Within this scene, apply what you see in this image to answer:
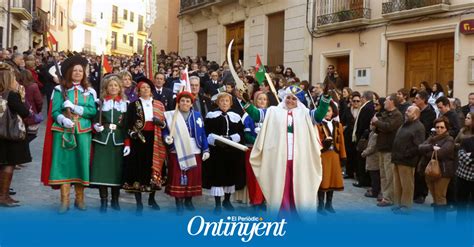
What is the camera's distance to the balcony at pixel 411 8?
48.2 feet

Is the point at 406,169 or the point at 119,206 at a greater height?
the point at 406,169

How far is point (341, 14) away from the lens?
18.0 m

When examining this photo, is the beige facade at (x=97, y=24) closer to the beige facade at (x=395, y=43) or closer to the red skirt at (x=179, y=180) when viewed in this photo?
the beige facade at (x=395, y=43)

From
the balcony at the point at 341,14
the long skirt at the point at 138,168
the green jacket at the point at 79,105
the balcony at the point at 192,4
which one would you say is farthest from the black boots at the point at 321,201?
the balcony at the point at 192,4

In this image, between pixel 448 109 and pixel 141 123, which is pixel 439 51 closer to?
→ pixel 448 109

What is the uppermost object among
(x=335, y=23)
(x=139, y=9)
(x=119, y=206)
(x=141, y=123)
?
(x=139, y=9)

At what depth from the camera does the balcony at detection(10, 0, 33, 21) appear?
29.1m

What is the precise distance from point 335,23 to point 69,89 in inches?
490

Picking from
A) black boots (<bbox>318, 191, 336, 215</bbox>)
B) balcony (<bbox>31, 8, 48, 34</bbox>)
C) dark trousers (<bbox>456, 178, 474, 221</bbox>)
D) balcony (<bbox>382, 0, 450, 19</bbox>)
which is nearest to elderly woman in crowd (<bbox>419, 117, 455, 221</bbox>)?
dark trousers (<bbox>456, 178, 474, 221</bbox>)

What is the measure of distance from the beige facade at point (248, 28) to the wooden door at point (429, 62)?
152 inches

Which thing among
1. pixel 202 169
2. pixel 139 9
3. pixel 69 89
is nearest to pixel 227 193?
pixel 202 169

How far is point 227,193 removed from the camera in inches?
302

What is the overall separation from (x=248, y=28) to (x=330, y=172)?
1594cm

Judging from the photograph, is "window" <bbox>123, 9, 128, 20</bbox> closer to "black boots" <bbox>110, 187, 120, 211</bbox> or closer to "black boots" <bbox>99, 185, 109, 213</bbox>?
"black boots" <bbox>110, 187, 120, 211</bbox>
